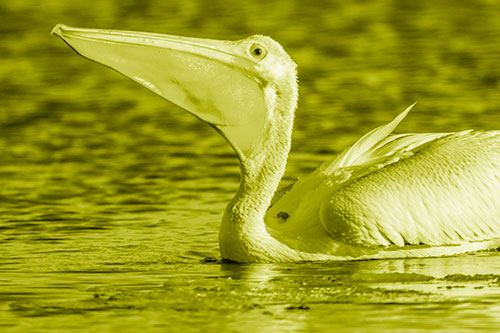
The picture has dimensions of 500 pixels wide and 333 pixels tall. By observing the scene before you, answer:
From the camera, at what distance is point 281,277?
7.65 metres

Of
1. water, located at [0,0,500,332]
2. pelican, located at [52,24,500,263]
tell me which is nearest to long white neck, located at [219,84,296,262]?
pelican, located at [52,24,500,263]

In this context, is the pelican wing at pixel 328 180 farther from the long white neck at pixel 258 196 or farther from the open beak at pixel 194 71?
the open beak at pixel 194 71

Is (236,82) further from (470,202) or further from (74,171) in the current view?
(74,171)

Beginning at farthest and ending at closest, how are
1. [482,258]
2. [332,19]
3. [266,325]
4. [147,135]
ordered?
[332,19] < [147,135] < [482,258] < [266,325]

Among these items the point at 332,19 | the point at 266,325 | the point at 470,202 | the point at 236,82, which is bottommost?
the point at 266,325

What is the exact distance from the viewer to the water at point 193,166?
688 cm

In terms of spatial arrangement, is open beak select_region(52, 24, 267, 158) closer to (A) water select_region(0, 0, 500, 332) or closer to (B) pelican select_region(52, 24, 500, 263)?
(B) pelican select_region(52, 24, 500, 263)

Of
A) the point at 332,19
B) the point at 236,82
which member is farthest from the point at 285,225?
the point at 332,19

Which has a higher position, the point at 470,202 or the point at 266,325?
the point at 470,202

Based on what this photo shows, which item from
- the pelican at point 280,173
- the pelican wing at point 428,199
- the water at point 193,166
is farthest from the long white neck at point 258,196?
the pelican wing at point 428,199

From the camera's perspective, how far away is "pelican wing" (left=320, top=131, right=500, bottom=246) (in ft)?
26.1

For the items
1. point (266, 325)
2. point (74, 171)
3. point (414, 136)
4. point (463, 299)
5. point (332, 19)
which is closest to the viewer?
point (266, 325)

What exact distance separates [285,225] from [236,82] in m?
0.82

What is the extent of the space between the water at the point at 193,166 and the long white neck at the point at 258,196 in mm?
111
